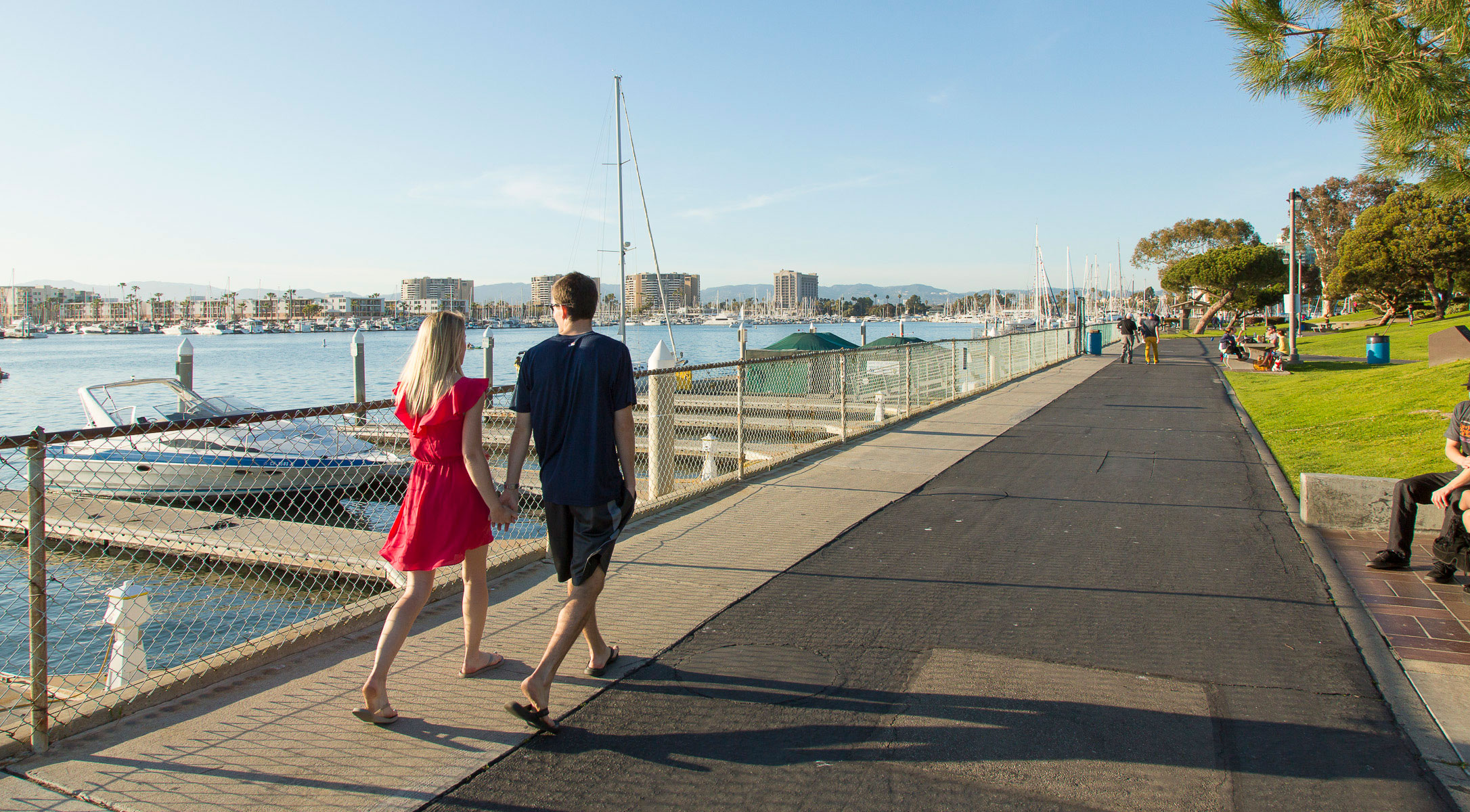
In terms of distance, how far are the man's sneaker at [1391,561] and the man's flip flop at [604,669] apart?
16.4 ft

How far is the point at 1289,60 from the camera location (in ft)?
26.1

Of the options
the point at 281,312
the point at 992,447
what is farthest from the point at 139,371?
the point at 281,312

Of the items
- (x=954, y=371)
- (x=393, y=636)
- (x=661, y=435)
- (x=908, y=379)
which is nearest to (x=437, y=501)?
(x=393, y=636)

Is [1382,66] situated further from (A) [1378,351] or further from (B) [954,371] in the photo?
(A) [1378,351]

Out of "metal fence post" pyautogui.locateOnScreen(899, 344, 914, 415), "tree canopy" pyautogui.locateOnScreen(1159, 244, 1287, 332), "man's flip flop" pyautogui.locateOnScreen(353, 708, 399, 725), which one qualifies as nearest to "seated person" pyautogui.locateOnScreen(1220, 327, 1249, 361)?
"metal fence post" pyautogui.locateOnScreen(899, 344, 914, 415)

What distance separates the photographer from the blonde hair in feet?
11.4

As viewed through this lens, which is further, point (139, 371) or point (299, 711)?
point (139, 371)

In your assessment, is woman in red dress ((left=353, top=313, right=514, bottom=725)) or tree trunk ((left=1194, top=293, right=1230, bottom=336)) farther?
tree trunk ((left=1194, top=293, right=1230, bottom=336))

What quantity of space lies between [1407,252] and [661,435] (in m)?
54.1

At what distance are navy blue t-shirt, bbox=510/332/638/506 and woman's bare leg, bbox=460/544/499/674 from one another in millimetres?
550

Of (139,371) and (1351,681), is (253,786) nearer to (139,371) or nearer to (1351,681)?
(1351,681)

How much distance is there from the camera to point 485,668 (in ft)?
13.2

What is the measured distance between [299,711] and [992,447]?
360 inches

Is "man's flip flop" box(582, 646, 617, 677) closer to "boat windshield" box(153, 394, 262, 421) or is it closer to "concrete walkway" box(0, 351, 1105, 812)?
"concrete walkway" box(0, 351, 1105, 812)
